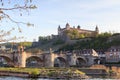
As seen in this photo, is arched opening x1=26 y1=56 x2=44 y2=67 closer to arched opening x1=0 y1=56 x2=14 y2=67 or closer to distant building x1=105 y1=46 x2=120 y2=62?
arched opening x1=0 y1=56 x2=14 y2=67

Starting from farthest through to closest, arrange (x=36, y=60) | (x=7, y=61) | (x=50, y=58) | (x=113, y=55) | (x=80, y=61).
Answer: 1. (x=80, y=61)
2. (x=113, y=55)
3. (x=36, y=60)
4. (x=50, y=58)
5. (x=7, y=61)

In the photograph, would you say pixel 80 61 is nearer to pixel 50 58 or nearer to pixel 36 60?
pixel 36 60

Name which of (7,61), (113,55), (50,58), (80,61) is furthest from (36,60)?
(7,61)

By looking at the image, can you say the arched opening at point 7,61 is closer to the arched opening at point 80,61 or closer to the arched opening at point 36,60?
the arched opening at point 36,60

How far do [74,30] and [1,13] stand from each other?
579ft

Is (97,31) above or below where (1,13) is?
above

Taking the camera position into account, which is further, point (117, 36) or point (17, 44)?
point (117, 36)

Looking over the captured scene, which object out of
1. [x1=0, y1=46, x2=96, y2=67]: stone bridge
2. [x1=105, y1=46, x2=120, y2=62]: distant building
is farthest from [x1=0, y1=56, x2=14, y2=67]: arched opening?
[x1=105, y1=46, x2=120, y2=62]: distant building

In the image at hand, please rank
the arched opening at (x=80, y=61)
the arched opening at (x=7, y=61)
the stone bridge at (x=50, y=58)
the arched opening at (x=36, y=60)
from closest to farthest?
the arched opening at (x=7, y=61) → the stone bridge at (x=50, y=58) → the arched opening at (x=36, y=60) → the arched opening at (x=80, y=61)

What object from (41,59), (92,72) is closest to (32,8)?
(92,72)

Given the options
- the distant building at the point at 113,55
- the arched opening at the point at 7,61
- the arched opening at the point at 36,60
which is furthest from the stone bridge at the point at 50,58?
the distant building at the point at 113,55

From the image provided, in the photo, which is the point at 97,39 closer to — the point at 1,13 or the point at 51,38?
the point at 51,38

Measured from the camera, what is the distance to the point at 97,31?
602 feet

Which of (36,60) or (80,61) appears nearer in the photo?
(36,60)
